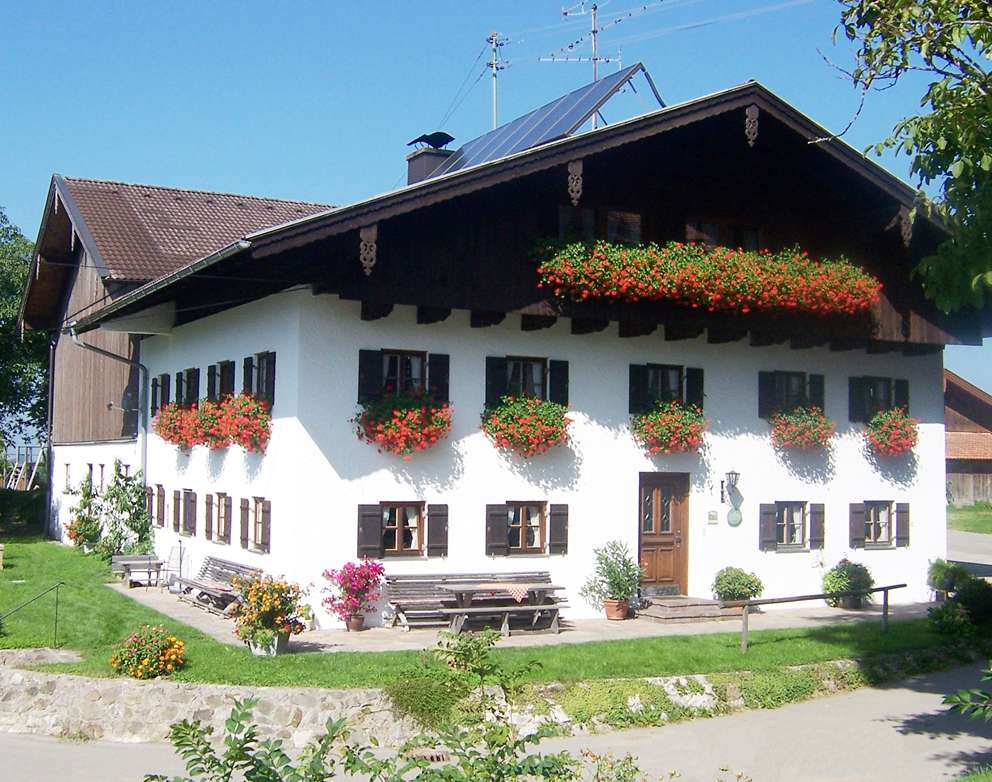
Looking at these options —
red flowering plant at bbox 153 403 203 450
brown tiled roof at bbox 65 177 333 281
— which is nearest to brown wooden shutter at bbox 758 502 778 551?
red flowering plant at bbox 153 403 203 450

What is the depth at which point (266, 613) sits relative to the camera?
44.8ft

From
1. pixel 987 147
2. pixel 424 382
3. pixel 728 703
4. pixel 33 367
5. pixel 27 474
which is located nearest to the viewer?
pixel 987 147

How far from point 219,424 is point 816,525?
1008cm

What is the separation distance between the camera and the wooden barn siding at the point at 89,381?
25609mm

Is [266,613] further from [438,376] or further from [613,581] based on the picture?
[613,581]

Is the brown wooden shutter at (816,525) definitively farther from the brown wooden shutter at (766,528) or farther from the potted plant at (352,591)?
the potted plant at (352,591)

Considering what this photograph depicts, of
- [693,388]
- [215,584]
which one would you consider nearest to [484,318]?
[693,388]

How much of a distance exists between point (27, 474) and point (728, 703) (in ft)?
138

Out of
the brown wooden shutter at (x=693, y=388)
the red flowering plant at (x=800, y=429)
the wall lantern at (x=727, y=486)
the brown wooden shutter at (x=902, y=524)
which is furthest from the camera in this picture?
the brown wooden shutter at (x=902, y=524)

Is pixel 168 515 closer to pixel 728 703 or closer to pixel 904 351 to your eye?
pixel 728 703

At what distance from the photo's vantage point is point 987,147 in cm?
1102

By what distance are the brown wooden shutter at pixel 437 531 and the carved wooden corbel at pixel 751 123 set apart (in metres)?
7.06

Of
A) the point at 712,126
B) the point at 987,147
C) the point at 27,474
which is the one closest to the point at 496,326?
the point at 712,126

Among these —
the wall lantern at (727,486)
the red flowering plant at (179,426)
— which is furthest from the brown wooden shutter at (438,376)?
the wall lantern at (727,486)
